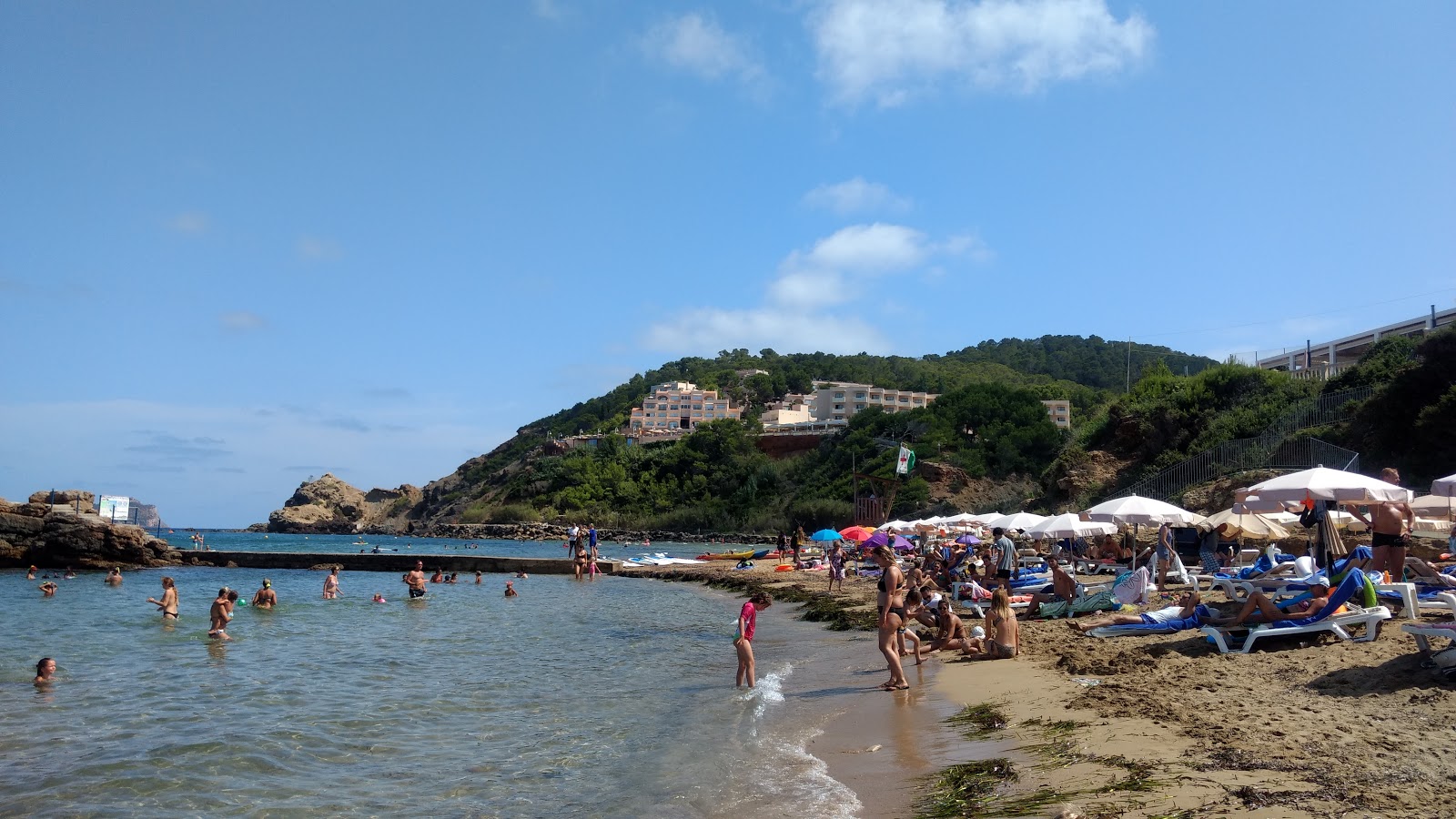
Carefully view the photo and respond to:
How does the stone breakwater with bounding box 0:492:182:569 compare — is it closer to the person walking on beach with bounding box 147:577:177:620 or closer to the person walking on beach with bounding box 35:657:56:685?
the person walking on beach with bounding box 147:577:177:620

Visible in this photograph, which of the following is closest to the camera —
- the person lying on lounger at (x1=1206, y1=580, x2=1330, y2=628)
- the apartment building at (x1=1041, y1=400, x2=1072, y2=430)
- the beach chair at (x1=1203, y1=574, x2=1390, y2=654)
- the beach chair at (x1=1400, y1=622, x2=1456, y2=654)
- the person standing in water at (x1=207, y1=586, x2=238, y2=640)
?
the beach chair at (x1=1400, y1=622, x2=1456, y2=654)

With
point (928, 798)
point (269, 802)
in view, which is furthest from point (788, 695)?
point (269, 802)

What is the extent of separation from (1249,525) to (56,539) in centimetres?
3811

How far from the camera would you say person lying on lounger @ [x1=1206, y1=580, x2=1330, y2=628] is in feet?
28.3

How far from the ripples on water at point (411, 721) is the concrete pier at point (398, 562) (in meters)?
16.8

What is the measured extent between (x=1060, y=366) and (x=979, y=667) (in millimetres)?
120316

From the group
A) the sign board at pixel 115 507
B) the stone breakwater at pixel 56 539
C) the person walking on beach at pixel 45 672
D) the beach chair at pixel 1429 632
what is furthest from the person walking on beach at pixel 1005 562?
the sign board at pixel 115 507

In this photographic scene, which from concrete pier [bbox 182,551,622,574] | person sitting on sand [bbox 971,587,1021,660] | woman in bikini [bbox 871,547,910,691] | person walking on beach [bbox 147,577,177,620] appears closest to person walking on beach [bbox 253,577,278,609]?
person walking on beach [bbox 147,577,177,620]

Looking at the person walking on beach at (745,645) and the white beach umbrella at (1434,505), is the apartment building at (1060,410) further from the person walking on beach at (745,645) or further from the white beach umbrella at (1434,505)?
the person walking on beach at (745,645)

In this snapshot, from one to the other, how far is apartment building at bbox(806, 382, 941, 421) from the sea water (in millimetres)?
92712

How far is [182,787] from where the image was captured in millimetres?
6887

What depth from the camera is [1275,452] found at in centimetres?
2877

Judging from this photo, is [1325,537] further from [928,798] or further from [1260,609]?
[928,798]

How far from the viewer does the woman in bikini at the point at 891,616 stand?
379 inches
